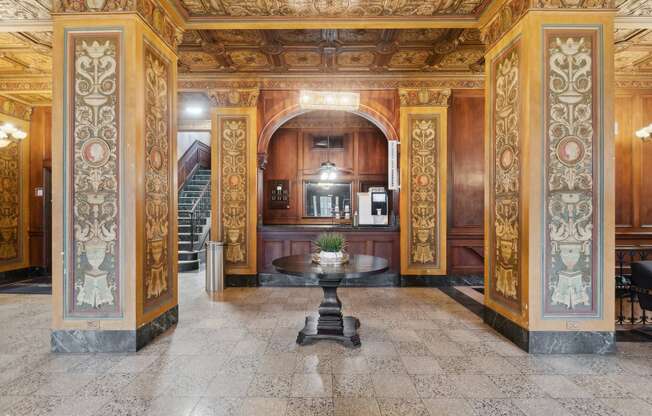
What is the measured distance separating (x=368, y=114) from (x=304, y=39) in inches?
84.7

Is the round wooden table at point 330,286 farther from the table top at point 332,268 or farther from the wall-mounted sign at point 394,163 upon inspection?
the wall-mounted sign at point 394,163

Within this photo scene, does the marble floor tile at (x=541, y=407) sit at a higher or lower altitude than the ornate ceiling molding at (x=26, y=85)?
lower

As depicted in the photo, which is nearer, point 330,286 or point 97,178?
point 97,178

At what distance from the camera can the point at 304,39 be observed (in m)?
Result: 5.44

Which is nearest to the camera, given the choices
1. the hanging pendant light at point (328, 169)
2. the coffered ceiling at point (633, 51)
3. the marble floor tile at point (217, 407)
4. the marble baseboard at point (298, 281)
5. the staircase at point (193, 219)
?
the marble floor tile at point (217, 407)

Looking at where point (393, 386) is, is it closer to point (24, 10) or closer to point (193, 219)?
point (24, 10)

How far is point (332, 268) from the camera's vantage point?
372 centimetres

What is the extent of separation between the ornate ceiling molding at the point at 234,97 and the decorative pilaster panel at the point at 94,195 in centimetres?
328

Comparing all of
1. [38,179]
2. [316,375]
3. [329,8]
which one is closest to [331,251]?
[316,375]

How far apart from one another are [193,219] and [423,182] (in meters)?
5.90

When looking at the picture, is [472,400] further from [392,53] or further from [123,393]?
[392,53]

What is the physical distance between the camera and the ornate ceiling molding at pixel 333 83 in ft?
22.1

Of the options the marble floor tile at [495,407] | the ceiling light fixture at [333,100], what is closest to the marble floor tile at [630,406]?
the marble floor tile at [495,407]

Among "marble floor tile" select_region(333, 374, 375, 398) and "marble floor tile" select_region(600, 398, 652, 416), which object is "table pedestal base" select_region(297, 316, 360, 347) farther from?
"marble floor tile" select_region(600, 398, 652, 416)
